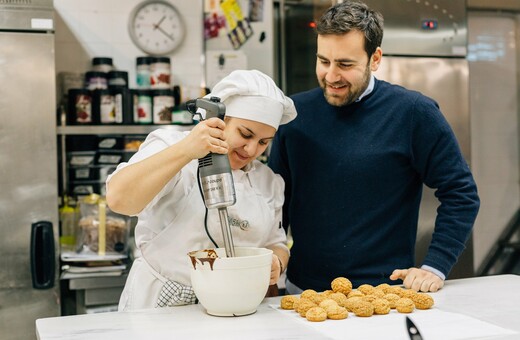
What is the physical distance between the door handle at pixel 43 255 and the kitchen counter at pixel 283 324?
140 cm

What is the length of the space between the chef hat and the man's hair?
273mm

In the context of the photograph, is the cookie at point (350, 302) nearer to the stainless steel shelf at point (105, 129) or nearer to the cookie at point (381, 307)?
the cookie at point (381, 307)

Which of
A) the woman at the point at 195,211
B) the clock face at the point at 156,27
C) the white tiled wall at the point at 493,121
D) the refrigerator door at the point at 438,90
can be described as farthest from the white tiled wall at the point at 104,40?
the woman at the point at 195,211

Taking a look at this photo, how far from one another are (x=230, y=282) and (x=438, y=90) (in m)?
2.15

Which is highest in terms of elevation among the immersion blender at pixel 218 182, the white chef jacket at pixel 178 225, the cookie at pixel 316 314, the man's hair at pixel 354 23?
the man's hair at pixel 354 23

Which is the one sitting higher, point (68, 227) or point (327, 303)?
point (327, 303)

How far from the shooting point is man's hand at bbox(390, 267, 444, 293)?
169cm

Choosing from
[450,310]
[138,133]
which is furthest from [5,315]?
[450,310]

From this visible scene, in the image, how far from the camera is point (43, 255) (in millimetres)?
2768

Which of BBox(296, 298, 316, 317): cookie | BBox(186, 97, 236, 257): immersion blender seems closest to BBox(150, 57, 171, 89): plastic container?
BBox(186, 97, 236, 257): immersion blender

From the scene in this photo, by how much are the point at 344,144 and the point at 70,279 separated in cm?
154

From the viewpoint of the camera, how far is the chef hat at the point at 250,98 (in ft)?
5.31

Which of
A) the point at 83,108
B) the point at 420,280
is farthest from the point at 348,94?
the point at 83,108

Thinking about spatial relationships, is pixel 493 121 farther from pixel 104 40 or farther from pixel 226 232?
pixel 226 232
